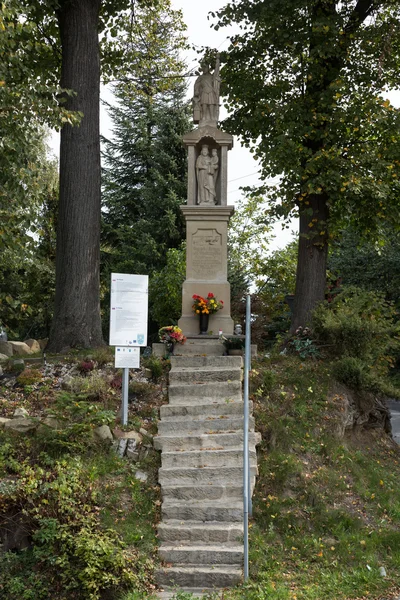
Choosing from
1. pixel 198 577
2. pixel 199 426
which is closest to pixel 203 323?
pixel 199 426

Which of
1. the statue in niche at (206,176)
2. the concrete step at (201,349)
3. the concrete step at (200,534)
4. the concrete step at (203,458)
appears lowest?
the concrete step at (200,534)

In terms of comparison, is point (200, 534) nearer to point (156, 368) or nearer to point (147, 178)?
point (156, 368)

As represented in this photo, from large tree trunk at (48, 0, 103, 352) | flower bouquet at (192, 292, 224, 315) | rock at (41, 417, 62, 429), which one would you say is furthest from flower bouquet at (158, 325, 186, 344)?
rock at (41, 417, 62, 429)

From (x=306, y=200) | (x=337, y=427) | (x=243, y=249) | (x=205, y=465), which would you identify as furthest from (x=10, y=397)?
(x=243, y=249)

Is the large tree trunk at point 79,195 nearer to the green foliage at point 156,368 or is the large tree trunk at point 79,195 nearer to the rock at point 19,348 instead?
the green foliage at point 156,368

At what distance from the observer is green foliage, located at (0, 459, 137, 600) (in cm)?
654

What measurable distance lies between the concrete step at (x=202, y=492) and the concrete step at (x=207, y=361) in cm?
A: 258

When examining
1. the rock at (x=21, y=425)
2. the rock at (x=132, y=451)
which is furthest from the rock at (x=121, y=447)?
the rock at (x=21, y=425)

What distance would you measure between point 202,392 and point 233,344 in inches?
75.2

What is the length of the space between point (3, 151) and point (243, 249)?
1803 centimetres

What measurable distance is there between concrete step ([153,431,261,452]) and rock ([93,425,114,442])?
58 cm

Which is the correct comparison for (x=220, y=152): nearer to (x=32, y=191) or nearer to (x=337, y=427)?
(x=32, y=191)

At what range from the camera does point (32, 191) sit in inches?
430

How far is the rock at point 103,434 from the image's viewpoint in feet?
28.1
